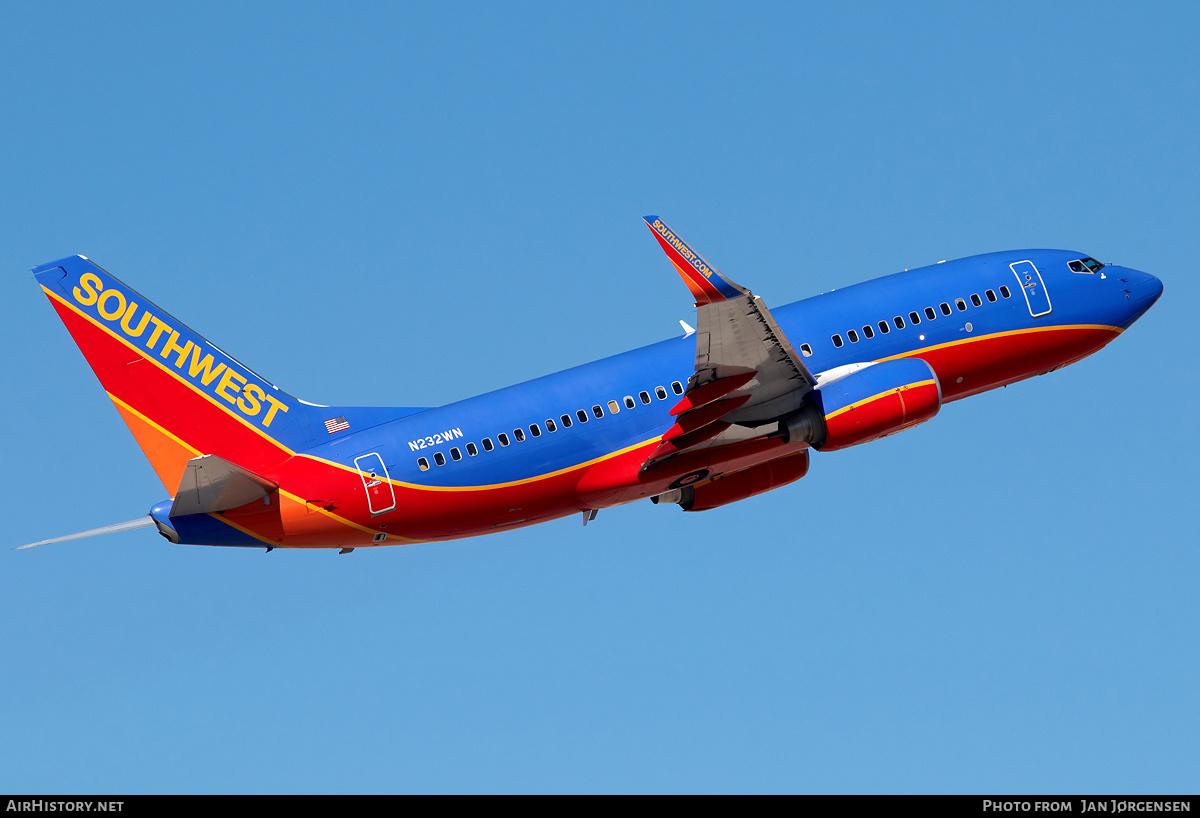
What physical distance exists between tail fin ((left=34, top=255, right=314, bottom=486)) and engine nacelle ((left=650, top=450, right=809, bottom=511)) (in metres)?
13.1

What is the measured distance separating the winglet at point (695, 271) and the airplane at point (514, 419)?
0.08 meters

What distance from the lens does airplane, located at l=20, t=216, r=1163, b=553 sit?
4194 cm

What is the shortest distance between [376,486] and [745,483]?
12.8 meters

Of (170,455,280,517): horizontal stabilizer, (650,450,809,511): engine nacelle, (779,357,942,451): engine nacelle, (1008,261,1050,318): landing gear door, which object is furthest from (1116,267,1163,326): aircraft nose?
(170,455,280,517): horizontal stabilizer

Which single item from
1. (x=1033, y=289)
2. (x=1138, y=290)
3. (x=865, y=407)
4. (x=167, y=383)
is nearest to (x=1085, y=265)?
(x=1138, y=290)

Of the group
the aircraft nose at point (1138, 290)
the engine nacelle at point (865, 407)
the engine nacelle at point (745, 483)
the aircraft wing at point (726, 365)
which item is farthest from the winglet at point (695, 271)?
the aircraft nose at point (1138, 290)

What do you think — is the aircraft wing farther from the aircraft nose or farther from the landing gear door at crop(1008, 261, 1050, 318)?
the aircraft nose

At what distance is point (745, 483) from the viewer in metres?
48.2

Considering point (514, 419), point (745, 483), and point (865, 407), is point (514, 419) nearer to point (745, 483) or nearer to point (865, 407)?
point (745, 483)

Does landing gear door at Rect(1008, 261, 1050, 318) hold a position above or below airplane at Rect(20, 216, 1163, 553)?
above

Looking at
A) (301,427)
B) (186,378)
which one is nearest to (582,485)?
(301,427)

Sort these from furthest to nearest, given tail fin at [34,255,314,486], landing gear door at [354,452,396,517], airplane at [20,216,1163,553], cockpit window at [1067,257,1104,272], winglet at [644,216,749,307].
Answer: cockpit window at [1067,257,1104,272]
tail fin at [34,255,314,486]
landing gear door at [354,452,396,517]
airplane at [20,216,1163,553]
winglet at [644,216,749,307]
